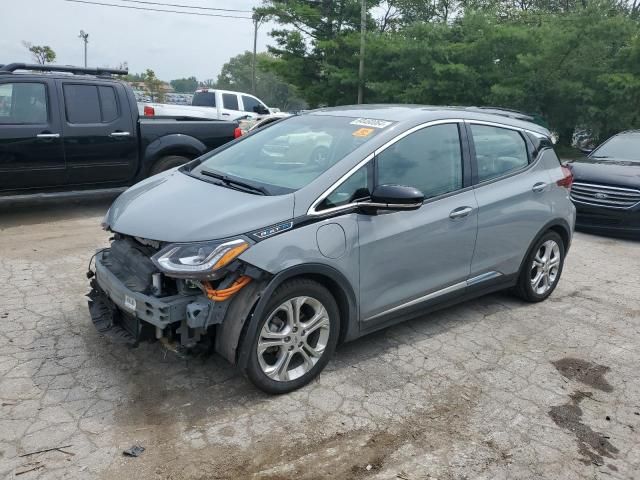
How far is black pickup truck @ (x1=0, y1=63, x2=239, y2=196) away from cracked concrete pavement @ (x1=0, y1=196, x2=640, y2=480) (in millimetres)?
2634

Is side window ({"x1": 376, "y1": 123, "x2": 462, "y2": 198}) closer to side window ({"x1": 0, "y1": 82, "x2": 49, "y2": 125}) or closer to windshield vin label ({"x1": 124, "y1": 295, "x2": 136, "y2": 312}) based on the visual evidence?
windshield vin label ({"x1": 124, "y1": 295, "x2": 136, "y2": 312})

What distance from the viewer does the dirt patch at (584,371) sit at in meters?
3.75

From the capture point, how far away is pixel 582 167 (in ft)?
27.9

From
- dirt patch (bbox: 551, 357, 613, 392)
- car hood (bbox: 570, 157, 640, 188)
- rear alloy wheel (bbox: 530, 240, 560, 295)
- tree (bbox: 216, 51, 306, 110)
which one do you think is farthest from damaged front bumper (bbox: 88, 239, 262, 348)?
tree (bbox: 216, 51, 306, 110)

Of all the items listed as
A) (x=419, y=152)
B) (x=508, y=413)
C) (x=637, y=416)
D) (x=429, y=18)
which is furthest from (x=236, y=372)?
(x=429, y=18)

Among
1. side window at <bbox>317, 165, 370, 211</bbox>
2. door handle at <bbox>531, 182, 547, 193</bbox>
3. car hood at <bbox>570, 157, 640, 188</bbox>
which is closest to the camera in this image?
side window at <bbox>317, 165, 370, 211</bbox>

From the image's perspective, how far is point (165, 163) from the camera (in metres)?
8.03

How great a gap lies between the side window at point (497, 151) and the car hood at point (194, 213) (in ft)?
5.80

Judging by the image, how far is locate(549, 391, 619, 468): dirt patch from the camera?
9.79 ft

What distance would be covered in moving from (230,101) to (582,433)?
57.9ft

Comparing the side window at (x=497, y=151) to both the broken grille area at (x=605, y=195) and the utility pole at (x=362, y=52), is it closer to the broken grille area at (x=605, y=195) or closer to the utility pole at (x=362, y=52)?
the broken grille area at (x=605, y=195)

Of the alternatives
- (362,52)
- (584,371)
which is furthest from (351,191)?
(362,52)

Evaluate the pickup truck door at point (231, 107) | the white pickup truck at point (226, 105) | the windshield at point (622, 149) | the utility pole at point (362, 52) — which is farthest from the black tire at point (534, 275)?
the utility pole at point (362, 52)

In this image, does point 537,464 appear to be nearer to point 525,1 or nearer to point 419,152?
point 419,152
